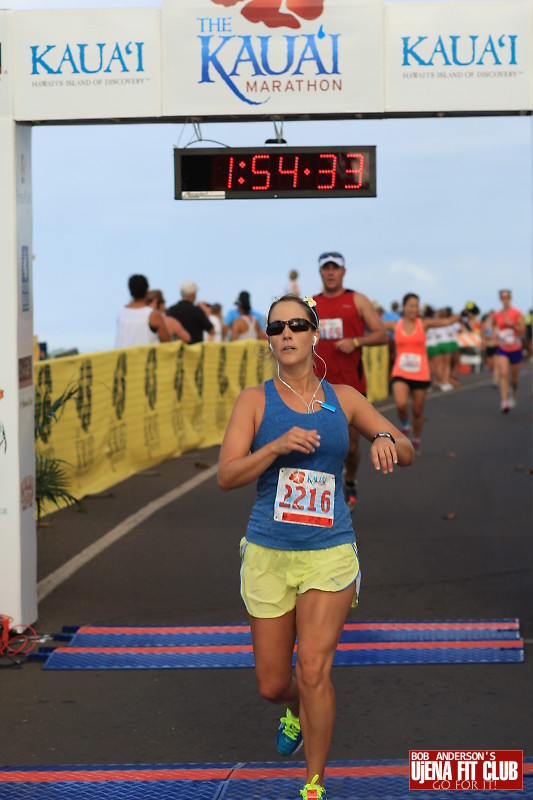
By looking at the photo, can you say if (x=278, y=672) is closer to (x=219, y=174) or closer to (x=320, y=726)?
(x=320, y=726)

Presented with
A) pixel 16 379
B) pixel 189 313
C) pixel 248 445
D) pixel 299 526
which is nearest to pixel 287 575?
pixel 299 526

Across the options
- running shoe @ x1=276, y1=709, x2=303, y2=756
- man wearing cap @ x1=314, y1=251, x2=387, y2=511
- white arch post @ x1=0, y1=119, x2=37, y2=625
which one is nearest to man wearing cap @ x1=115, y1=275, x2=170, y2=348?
man wearing cap @ x1=314, y1=251, x2=387, y2=511

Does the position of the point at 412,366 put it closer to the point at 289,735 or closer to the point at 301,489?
the point at 289,735

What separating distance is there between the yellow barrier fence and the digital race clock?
3.39m

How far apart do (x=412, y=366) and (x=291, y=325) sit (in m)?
11.8

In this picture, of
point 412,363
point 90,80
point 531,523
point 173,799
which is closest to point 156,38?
point 90,80

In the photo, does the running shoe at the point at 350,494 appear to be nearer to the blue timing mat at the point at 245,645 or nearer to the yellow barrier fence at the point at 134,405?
the yellow barrier fence at the point at 134,405

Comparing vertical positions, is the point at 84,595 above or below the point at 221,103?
below

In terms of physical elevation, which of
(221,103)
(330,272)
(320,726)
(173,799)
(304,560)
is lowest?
(173,799)

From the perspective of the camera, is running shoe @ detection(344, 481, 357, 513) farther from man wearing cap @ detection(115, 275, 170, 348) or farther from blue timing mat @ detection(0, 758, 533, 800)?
blue timing mat @ detection(0, 758, 533, 800)

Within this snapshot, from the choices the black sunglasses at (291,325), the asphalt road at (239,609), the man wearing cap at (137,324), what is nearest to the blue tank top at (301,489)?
the black sunglasses at (291,325)

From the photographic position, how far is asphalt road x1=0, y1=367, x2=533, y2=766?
21.3 ft

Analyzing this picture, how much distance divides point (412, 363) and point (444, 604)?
8076mm

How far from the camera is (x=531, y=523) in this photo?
12.4 metres
